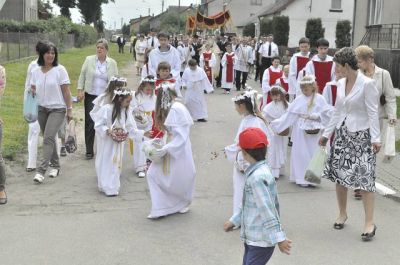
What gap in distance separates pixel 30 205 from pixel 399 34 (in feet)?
62.7

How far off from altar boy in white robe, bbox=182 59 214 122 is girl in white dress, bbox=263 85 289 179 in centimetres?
572


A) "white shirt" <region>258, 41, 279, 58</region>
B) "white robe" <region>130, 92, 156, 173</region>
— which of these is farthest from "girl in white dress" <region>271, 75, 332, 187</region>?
"white shirt" <region>258, 41, 279, 58</region>

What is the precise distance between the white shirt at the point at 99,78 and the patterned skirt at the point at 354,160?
4826 mm

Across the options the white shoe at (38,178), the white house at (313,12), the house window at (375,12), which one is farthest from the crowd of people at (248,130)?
the white house at (313,12)

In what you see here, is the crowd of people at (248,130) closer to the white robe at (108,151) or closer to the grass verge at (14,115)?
the white robe at (108,151)

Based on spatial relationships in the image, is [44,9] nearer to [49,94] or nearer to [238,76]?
[238,76]

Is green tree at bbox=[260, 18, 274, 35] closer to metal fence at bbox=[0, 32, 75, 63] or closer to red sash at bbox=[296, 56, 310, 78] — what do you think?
metal fence at bbox=[0, 32, 75, 63]

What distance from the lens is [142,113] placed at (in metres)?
9.65

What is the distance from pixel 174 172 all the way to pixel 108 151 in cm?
147

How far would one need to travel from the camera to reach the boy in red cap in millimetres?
4109

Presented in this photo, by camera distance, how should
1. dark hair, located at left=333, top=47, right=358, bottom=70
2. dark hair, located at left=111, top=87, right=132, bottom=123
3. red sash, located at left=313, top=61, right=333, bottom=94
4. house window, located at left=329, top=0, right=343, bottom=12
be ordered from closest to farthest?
dark hair, located at left=333, top=47, right=358, bottom=70, dark hair, located at left=111, top=87, right=132, bottom=123, red sash, located at left=313, top=61, right=333, bottom=94, house window, located at left=329, top=0, right=343, bottom=12

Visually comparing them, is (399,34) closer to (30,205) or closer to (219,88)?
(219,88)

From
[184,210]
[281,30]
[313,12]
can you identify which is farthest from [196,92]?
[313,12]

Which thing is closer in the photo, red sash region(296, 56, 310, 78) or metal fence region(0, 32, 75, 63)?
red sash region(296, 56, 310, 78)
